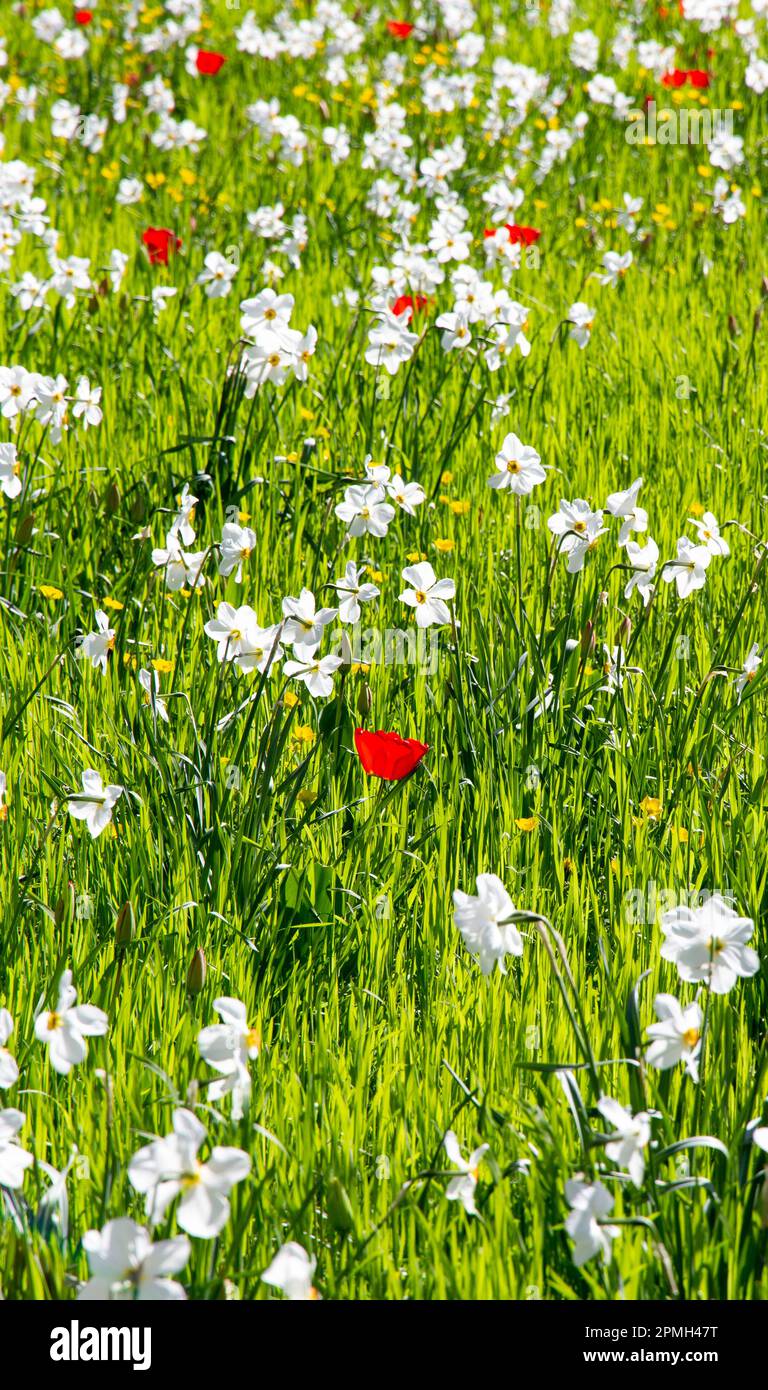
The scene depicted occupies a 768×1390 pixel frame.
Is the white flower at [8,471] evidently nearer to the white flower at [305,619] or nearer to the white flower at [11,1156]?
the white flower at [305,619]

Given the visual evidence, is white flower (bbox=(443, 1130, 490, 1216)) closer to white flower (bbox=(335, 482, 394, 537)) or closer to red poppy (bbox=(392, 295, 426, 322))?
white flower (bbox=(335, 482, 394, 537))

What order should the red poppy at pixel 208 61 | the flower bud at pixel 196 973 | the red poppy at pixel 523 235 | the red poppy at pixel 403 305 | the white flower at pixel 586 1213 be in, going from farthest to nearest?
the red poppy at pixel 208 61 → the red poppy at pixel 523 235 → the red poppy at pixel 403 305 → the flower bud at pixel 196 973 → the white flower at pixel 586 1213

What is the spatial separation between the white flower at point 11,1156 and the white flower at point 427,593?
1204 mm

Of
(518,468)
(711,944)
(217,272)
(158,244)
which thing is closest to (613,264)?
(217,272)

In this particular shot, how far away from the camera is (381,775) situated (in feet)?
6.73

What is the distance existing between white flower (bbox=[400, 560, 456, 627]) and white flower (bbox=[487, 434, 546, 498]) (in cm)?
36

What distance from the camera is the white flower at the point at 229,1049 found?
1.28 meters

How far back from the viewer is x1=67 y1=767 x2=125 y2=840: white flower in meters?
1.77

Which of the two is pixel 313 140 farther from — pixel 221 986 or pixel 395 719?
pixel 221 986

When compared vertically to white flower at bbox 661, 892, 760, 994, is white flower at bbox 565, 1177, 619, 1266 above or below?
below

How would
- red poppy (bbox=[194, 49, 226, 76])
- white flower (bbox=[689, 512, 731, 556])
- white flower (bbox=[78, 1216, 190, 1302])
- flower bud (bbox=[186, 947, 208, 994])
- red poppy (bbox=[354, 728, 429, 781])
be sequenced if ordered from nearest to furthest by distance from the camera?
white flower (bbox=[78, 1216, 190, 1302]), flower bud (bbox=[186, 947, 208, 994]), red poppy (bbox=[354, 728, 429, 781]), white flower (bbox=[689, 512, 731, 556]), red poppy (bbox=[194, 49, 226, 76])

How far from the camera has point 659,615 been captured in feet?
8.97

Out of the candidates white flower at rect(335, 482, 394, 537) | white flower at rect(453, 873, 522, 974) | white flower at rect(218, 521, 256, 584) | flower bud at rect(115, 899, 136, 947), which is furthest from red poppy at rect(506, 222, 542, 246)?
white flower at rect(453, 873, 522, 974)

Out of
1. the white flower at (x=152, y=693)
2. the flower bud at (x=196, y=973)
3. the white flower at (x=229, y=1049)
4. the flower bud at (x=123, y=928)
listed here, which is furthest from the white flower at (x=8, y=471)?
the white flower at (x=229, y=1049)
